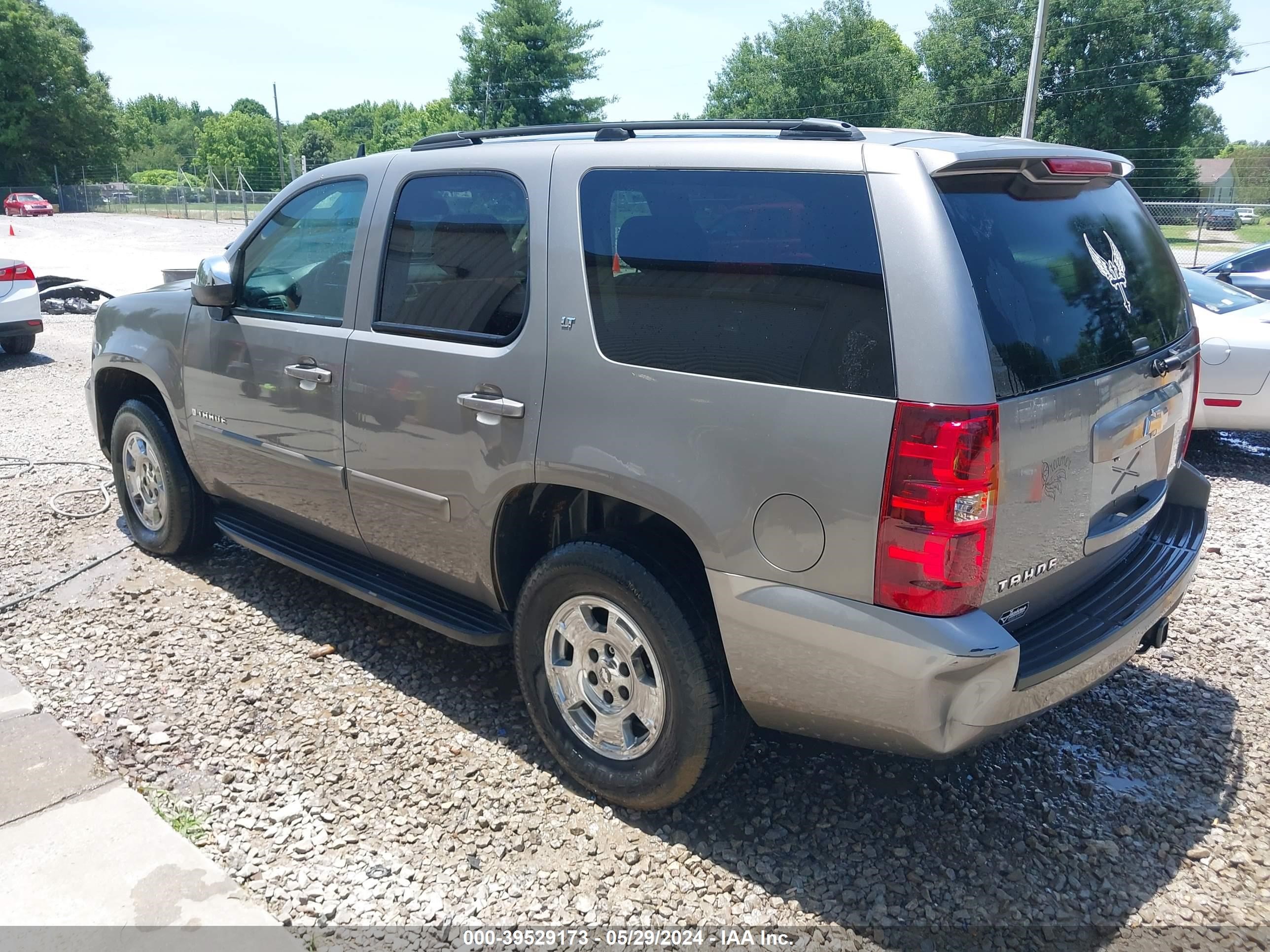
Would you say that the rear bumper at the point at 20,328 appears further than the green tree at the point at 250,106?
No

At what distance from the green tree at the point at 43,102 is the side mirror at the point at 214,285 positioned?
253 feet

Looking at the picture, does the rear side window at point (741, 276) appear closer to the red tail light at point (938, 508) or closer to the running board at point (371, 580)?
the red tail light at point (938, 508)

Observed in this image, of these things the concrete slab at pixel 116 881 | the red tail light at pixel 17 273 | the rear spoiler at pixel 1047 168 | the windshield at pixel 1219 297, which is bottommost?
the concrete slab at pixel 116 881

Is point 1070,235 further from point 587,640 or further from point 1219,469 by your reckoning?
point 1219,469

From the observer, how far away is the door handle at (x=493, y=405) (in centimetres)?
314

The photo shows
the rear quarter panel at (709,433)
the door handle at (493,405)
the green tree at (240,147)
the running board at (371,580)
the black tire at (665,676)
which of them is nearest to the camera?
the rear quarter panel at (709,433)

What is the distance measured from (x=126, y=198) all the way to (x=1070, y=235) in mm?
69163

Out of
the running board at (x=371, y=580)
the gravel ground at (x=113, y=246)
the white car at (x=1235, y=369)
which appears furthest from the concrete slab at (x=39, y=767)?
the gravel ground at (x=113, y=246)

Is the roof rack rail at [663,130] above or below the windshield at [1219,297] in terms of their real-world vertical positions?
above

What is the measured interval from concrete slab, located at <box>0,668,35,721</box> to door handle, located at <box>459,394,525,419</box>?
2110mm

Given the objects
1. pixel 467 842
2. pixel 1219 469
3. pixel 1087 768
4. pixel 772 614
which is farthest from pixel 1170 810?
pixel 1219 469

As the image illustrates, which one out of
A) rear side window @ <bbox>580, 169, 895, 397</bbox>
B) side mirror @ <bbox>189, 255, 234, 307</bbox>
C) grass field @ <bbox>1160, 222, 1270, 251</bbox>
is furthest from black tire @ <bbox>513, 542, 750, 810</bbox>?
grass field @ <bbox>1160, 222, 1270, 251</bbox>

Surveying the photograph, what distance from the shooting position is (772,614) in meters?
2.63

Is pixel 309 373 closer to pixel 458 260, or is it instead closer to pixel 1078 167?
pixel 458 260
